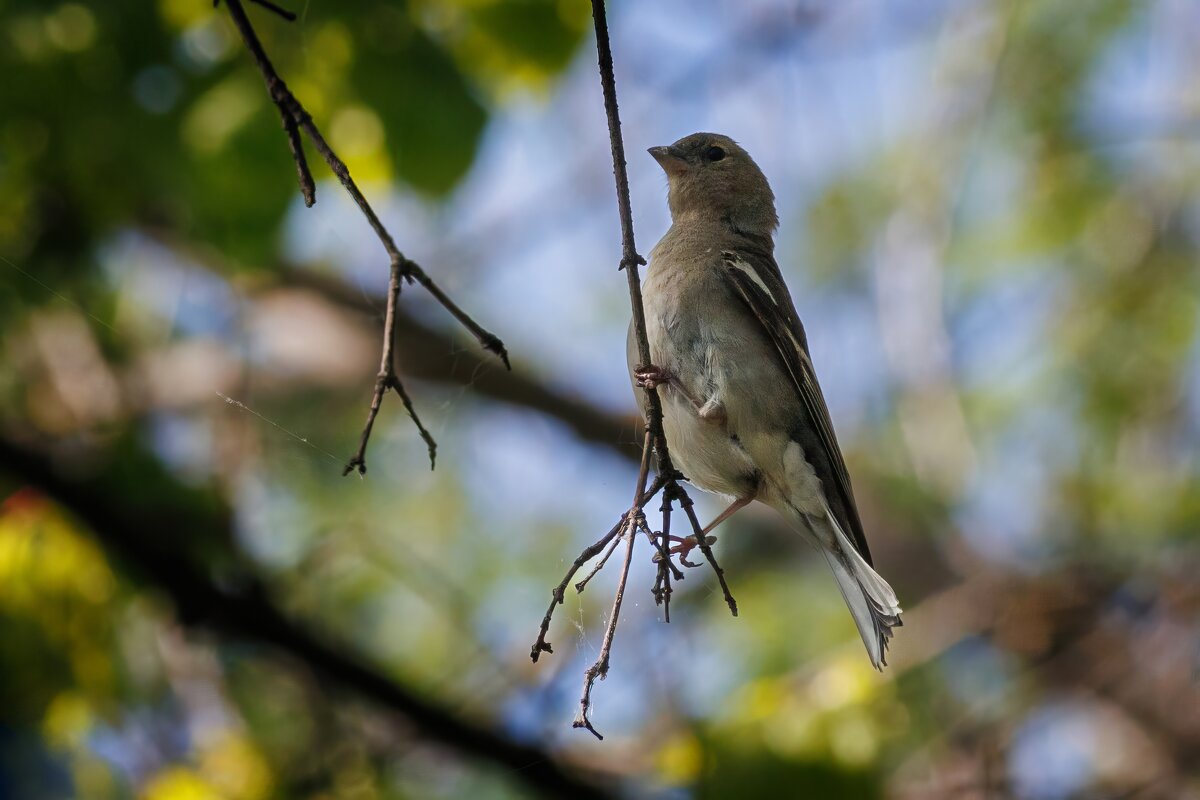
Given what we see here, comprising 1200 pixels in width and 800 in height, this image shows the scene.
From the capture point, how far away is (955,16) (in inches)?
338

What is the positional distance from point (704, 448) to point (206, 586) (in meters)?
2.21

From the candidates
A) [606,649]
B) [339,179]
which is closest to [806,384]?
[606,649]

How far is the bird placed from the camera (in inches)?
154

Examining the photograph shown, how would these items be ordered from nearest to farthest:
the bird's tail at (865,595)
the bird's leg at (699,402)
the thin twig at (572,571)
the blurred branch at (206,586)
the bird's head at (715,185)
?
the thin twig at (572,571)
the bird's tail at (865,595)
the bird's leg at (699,402)
the blurred branch at (206,586)
the bird's head at (715,185)

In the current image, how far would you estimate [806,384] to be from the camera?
4090mm

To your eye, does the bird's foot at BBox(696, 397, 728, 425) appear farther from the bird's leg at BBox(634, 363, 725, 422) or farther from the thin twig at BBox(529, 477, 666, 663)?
the thin twig at BBox(529, 477, 666, 663)

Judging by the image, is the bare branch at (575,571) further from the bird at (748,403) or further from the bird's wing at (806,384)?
the bird's wing at (806,384)

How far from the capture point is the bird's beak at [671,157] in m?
4.97

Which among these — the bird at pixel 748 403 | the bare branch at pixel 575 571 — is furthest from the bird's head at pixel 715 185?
the bare branch at pixel 575 571

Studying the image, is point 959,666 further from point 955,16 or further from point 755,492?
point 955,16

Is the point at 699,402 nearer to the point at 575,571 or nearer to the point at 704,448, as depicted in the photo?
the point at 704,448

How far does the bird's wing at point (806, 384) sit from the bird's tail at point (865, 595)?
9cm

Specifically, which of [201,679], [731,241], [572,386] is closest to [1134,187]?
[572,386]

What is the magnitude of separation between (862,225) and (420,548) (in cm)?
413
